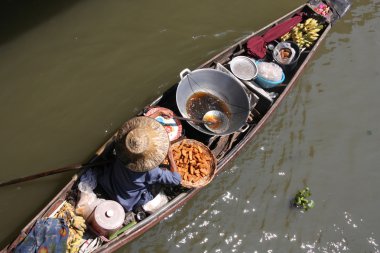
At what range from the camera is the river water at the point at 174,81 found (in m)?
5.90

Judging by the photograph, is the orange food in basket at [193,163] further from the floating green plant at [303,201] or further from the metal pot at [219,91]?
the floating green plant at [303,201]

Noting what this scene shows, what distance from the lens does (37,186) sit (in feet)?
18.9

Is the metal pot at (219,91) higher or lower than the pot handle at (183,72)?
lower

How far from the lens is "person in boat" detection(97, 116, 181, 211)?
161 inches

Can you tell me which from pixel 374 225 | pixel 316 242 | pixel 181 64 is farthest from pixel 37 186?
pixel 374 225

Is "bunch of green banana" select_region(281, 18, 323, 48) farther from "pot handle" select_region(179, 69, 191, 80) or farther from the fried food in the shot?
the fried food

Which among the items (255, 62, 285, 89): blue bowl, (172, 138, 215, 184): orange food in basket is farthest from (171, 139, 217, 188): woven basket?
(255, 62, 285, 89): blue bowl

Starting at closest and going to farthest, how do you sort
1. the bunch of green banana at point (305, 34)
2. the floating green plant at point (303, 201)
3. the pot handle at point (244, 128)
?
1. the pot handle at point (244, 128)
2. the floating green plant at point (303, 201)
3. the bunch of green banana at point (305, 34)

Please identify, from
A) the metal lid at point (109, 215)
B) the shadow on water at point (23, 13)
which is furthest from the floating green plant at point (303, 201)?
the shadow on water at point (23, 13)

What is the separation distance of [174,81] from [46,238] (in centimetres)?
395

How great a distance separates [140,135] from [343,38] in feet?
21.0

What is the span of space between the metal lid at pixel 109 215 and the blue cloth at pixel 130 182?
15 centimetres

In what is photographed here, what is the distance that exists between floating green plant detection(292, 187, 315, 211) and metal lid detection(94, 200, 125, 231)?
3.14 meters

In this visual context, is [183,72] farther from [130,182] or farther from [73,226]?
[73,226]
